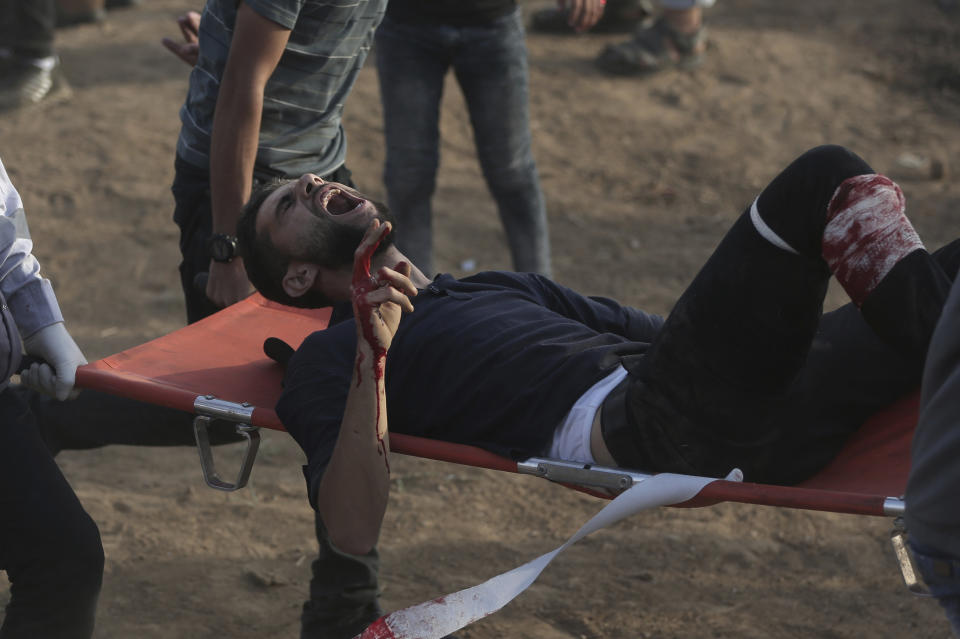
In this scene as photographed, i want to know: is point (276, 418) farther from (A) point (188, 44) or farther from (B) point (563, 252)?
(B) point (563, 252)

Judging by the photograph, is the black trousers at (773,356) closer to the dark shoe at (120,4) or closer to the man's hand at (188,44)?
the man's hand at (188,44)

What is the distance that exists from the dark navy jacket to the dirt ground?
0.81 m

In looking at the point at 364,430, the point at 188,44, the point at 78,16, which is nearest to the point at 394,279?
the point at 364,430

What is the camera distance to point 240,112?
102 inches

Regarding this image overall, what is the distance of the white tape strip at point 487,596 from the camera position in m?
2.03

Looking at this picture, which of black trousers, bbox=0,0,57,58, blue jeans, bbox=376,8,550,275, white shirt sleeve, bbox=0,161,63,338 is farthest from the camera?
black trousers, bbox=0,0,57,58

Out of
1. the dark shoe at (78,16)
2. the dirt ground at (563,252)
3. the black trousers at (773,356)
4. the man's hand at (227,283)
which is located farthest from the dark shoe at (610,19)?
the black trousers at (773,356)

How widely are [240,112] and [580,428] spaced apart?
3.54ft

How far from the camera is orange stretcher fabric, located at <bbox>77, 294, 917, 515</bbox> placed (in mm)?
1989

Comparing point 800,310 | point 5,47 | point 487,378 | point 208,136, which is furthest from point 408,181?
point 5,47

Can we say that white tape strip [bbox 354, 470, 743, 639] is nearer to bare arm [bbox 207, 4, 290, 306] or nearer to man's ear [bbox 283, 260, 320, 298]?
man's ear [bbox 283, 260, 320, 298]

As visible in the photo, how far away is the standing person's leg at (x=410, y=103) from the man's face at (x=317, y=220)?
1.42 metres

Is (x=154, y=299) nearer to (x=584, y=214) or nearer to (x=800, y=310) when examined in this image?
(x=584, y=214)

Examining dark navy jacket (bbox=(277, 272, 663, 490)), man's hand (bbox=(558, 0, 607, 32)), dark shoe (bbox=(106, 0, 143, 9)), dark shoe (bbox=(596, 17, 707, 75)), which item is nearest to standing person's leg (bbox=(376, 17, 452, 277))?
man's hand (bbox=(558, 0, 607, 32))
